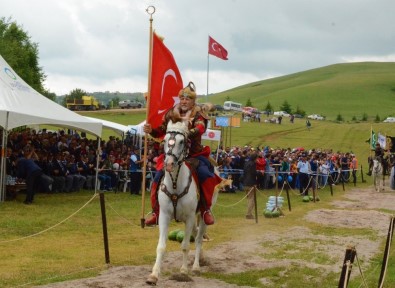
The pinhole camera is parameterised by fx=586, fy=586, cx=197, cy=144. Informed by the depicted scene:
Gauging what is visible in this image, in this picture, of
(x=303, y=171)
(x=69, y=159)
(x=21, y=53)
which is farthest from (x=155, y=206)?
(x=21, y=53)

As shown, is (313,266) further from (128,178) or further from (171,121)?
(128,178)

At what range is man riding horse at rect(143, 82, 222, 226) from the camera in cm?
959

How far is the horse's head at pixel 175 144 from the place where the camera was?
8.71m

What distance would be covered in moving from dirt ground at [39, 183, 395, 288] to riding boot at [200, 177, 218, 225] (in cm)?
100

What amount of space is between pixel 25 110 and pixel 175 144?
1134cm

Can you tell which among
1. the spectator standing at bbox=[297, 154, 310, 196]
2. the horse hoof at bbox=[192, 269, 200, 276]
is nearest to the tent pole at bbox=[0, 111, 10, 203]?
the horse hoof at bbox=[192, 269, 200, 276]

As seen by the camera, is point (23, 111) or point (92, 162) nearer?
point (23, 111)

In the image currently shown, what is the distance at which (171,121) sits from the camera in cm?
927

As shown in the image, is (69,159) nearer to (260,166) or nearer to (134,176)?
(134,176)

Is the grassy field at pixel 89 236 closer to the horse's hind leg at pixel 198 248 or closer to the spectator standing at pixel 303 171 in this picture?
the horse's hind leg at pixel 198 248

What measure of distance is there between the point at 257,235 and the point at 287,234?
0.86 m

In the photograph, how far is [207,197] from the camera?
32.6 ft

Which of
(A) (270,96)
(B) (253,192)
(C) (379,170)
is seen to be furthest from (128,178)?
(A) (270,96)

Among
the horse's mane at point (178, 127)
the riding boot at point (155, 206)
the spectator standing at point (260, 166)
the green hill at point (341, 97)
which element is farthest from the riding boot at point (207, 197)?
the green hill at point (341, 97)
